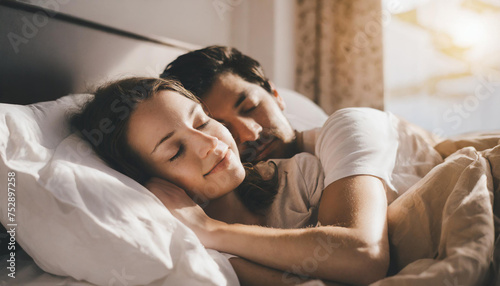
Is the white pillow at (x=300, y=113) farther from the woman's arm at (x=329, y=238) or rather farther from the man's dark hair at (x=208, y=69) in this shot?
the woman's arm at (x=329, y=238)

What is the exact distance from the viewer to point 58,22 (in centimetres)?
121

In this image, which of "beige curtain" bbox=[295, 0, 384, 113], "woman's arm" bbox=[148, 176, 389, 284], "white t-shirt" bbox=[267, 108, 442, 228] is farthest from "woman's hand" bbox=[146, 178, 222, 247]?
"beige curtain" bbox=[295, 0, 384, 113]

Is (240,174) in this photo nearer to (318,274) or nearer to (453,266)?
(318,274)

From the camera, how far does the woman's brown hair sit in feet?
3.09

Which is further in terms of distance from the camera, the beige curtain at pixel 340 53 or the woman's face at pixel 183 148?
the beige curtain at pixel 340 53

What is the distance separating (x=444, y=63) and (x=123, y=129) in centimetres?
207

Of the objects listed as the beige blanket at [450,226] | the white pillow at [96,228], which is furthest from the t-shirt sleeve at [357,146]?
the white pillow at [96,228]

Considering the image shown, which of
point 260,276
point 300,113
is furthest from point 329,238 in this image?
point 300,113

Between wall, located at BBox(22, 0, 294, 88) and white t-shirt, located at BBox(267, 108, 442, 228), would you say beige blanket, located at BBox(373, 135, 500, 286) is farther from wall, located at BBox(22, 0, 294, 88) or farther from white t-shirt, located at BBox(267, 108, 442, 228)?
wall, located at BBox(22, 0, 294, 88)

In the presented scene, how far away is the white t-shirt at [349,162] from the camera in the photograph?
33.7 inches

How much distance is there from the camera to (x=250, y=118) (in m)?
1.21

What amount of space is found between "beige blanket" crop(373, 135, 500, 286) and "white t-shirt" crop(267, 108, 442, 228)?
0.38 ft

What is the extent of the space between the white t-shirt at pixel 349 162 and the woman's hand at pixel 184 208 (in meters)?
0.23

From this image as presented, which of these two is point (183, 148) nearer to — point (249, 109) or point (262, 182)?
point (262, 182)
